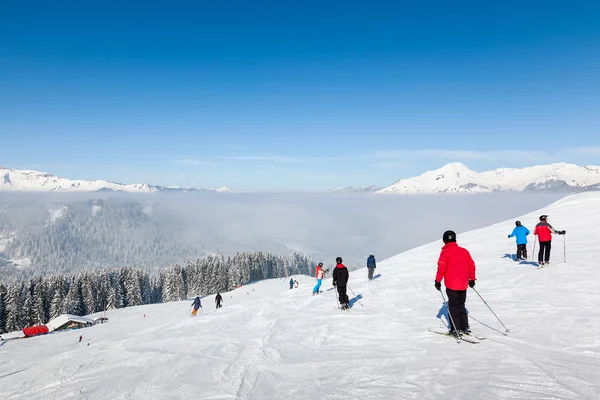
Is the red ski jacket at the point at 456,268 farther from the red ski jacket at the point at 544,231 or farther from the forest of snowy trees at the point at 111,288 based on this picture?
the forest of snowy trees at the point at 111,288

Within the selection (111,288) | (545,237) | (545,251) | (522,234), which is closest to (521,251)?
(522,234)

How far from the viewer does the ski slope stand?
629 centimetres

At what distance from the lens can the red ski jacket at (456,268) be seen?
8.45 meters

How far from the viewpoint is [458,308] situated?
8.65 m

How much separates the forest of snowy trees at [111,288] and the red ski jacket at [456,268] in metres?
83.9

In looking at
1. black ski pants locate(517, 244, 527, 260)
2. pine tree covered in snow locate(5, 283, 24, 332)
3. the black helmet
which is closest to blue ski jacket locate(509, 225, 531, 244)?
black ski pants locate(517, 244, 527, 260)

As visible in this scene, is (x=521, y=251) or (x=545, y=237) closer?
(x=545, y=237)

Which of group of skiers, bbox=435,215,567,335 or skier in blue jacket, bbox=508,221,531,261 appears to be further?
skier in blue jacket, bbox=508,221,531,261

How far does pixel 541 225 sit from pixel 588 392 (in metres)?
13.4

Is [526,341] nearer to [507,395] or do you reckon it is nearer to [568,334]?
[568,334]

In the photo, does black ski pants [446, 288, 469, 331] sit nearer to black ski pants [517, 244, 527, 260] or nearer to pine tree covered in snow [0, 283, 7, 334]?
black ski pants [517, 244, 527, 260]

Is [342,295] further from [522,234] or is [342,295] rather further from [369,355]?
[522,234]

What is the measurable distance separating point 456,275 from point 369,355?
3.05m

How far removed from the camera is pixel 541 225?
1652 cm
